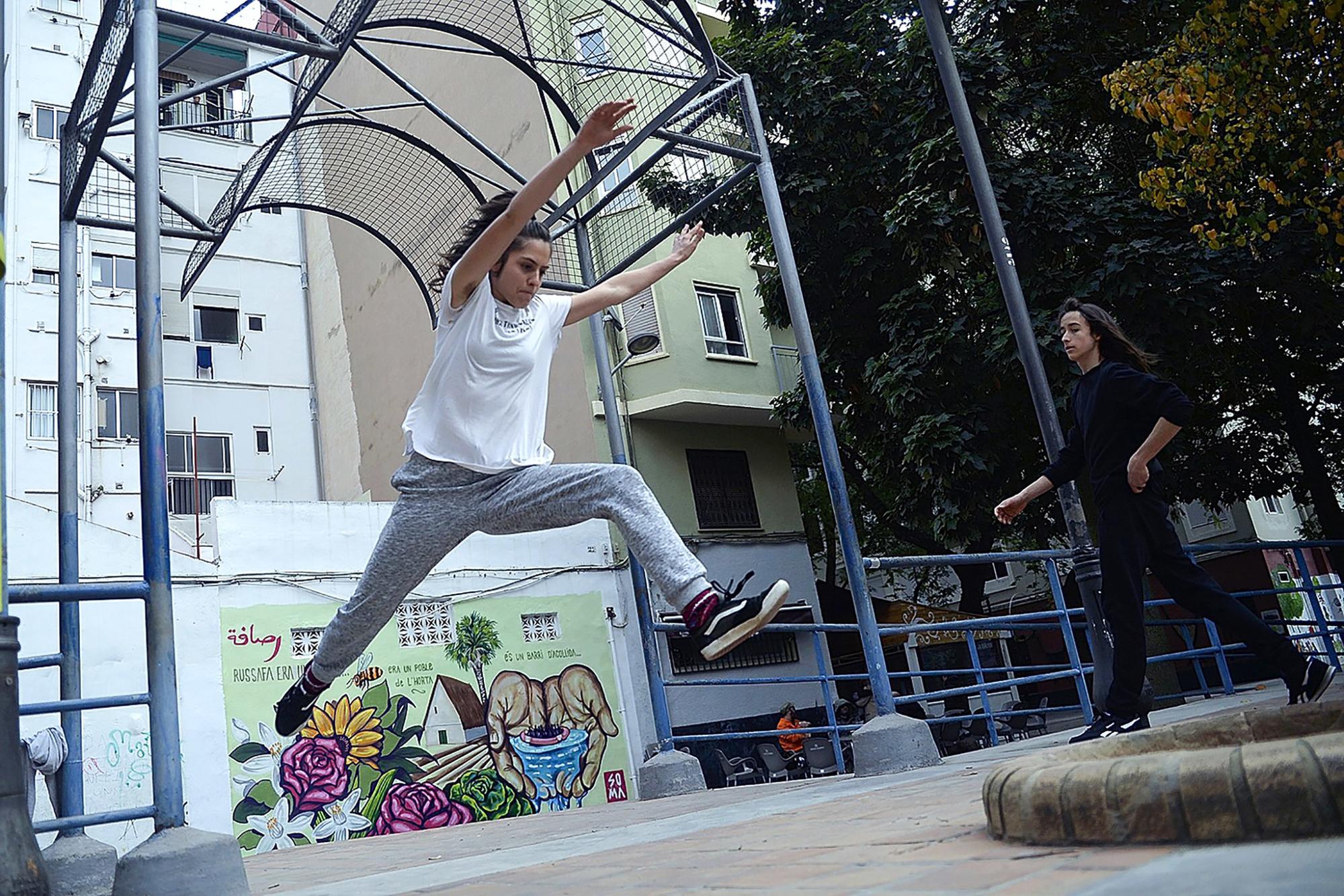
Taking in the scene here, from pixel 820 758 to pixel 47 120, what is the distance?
2080 cm

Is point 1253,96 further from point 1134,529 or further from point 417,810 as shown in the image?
point 417,810

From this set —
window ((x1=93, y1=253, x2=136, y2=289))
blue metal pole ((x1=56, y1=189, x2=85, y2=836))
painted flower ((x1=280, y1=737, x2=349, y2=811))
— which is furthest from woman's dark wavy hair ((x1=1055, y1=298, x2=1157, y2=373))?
window ((x1=93, y1=253, x2=136, y2=289))

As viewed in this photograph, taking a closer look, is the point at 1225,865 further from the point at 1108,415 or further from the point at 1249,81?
the point at 1249,81

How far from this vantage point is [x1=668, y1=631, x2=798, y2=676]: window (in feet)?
60.6

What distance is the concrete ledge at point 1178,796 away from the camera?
173 cm

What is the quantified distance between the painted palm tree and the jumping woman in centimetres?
1256

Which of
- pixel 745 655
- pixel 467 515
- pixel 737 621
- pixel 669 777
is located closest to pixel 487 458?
pixel 467 515

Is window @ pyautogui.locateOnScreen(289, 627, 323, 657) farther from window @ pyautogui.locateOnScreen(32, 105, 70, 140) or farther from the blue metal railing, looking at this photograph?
window @ pyautogui.locateOnScreen(32, 105, 70, 140)

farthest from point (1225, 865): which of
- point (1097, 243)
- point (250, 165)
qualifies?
point (1097, 243)

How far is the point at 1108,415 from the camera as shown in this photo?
15.6 feet

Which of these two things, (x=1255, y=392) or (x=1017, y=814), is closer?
(x=1017, y=814)

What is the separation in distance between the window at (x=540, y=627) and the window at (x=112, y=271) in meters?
12.1

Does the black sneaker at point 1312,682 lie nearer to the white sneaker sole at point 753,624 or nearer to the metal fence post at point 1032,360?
the metal fence post at point 1032,360

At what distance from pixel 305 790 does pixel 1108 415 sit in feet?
42.2
